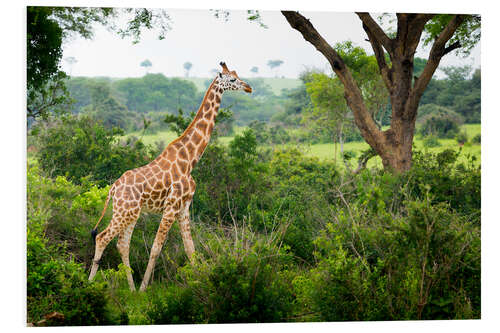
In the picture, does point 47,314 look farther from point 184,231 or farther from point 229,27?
point 229,27

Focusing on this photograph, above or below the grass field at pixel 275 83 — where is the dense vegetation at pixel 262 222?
below

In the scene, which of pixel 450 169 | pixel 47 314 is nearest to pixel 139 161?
pixel 47 314

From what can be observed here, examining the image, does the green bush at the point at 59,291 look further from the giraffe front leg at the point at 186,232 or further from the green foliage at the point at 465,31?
the green foliage at the point at 465,31

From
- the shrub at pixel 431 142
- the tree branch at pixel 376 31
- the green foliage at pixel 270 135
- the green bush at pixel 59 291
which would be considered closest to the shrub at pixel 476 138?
the shrub at pixel 431 142

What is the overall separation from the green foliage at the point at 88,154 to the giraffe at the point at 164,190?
1.27 meters

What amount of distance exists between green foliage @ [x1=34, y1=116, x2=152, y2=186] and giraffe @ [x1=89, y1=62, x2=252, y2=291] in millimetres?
1270

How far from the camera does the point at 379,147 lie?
23.6 feet

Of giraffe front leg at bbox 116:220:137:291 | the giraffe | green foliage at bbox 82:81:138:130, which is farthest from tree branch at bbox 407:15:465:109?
green foliage at bbox 82:81:138:130

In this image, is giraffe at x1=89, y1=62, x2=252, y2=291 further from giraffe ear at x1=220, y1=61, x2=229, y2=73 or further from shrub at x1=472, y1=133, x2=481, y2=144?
shrub at x1=472, y1=133, x2=481, y2=144

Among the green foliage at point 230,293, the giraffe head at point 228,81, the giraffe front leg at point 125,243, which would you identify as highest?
the giraffe head at point 228,81

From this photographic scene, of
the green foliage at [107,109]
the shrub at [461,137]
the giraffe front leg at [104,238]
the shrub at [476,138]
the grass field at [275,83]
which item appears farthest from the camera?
the grass field at [275,83]

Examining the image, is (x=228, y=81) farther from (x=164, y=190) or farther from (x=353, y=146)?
(x=353, y=146)

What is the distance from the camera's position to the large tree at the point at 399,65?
6941 millimetres

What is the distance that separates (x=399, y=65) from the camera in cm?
713
